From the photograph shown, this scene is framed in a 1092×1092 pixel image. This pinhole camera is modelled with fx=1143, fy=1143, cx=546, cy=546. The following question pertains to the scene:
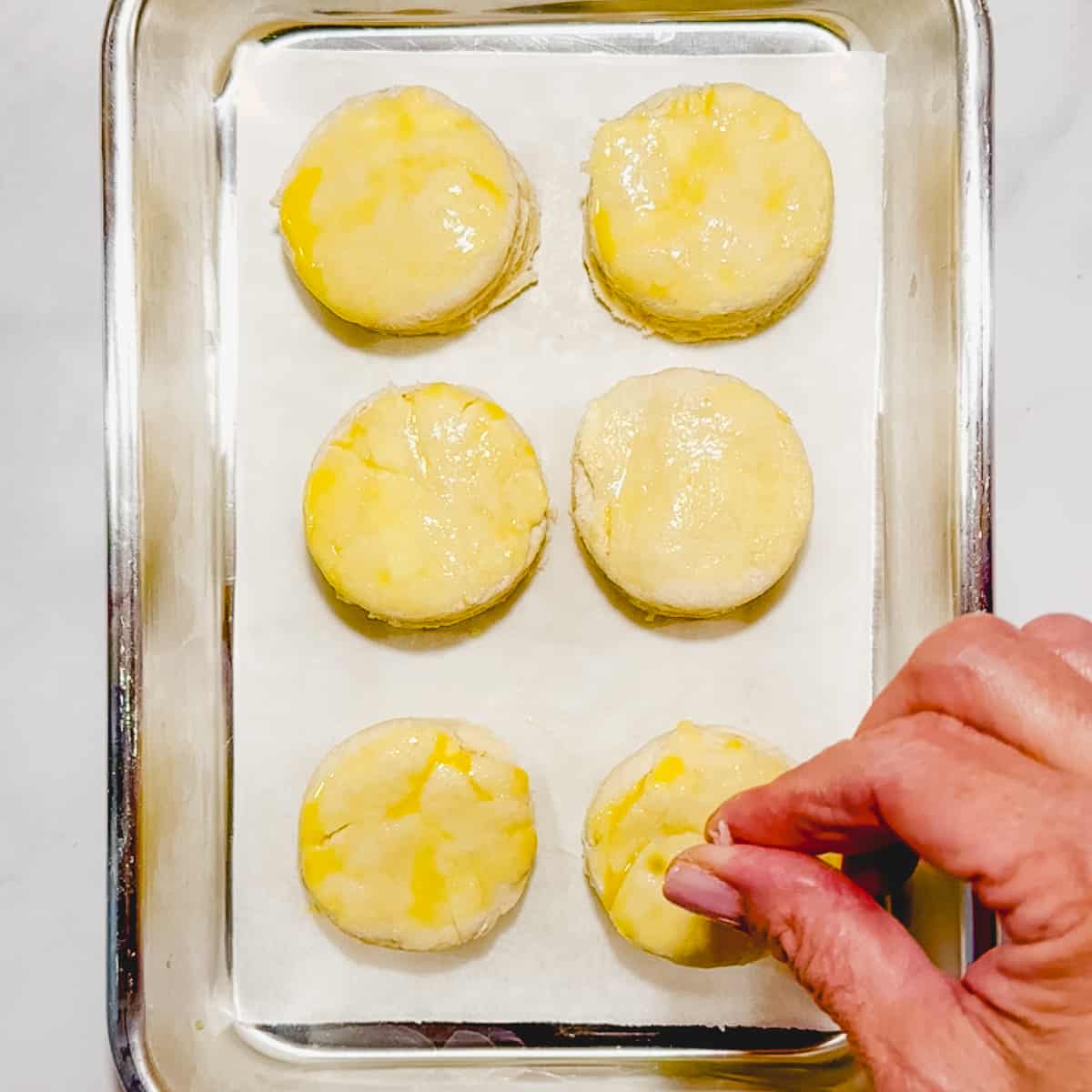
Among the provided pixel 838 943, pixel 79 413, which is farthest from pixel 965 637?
pixel 79 413

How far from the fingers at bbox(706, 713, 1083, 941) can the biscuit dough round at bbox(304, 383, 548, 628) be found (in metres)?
0.63

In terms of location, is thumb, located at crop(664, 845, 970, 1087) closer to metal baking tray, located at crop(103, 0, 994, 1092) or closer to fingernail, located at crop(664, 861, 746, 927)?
fingernail, located at crop(664, 861, 746, 927)

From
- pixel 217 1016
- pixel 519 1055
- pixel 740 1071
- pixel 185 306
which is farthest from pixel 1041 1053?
pixel 185 306

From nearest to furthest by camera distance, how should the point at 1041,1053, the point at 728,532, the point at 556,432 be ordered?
the point at 1041,1053 → the point at 728,532 → the point at 556,432

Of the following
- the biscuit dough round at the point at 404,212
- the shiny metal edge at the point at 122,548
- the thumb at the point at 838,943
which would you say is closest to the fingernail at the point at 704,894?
the thumb at the point at 838,943

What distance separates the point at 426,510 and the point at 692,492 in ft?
1.33

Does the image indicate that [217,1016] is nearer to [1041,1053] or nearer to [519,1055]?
[519,1055]

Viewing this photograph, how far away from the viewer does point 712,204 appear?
1.75 metres

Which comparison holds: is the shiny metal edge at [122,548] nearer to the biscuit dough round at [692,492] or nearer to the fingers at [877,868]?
the biscuit dough round at [692,492]

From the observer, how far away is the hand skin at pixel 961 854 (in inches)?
41.3

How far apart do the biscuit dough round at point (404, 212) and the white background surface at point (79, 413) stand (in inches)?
18.2

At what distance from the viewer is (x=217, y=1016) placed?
5.91 ft

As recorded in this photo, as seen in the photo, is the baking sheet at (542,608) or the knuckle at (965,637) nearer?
the knuckle at (965,637)

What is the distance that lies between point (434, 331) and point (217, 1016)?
1137 millimetres
